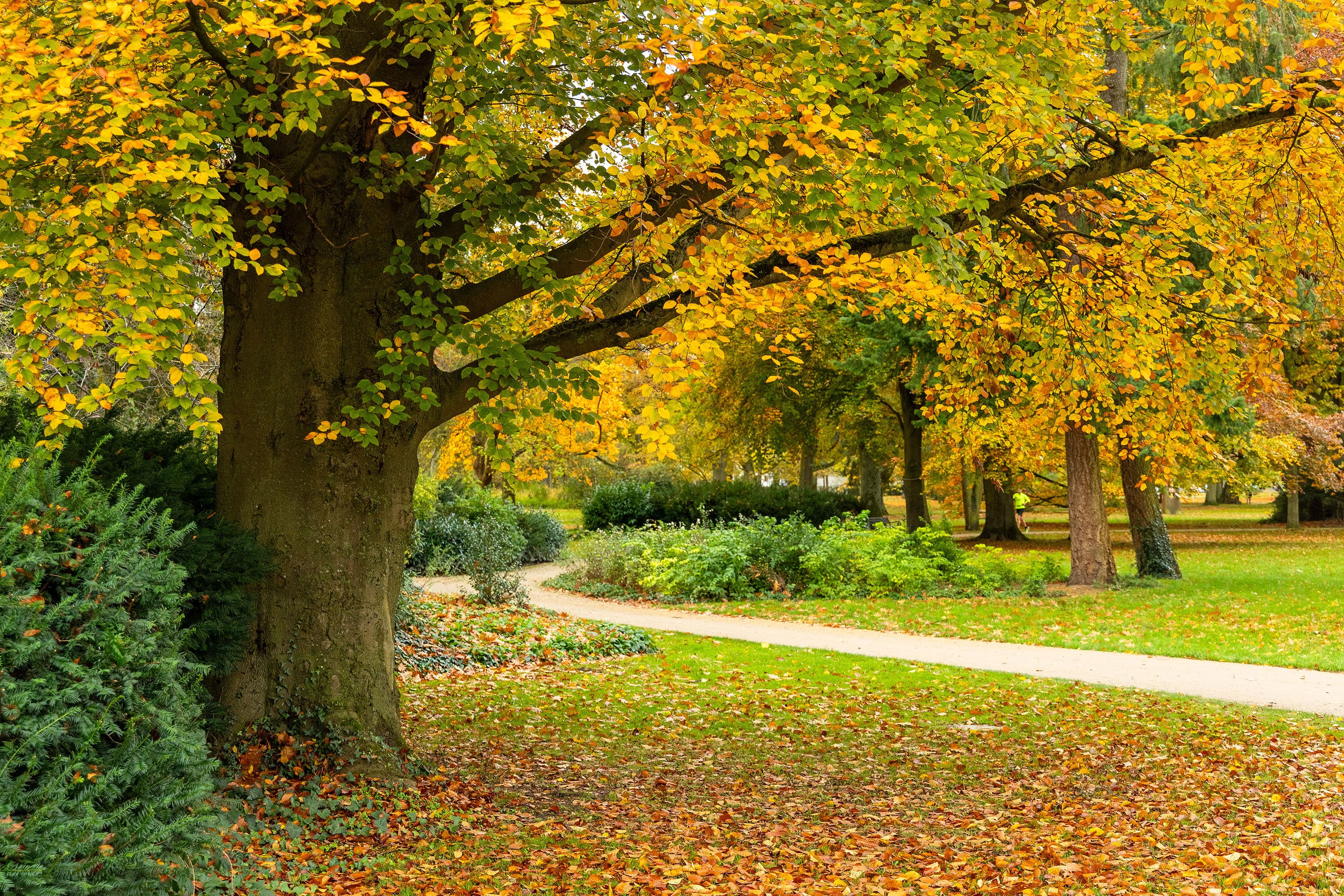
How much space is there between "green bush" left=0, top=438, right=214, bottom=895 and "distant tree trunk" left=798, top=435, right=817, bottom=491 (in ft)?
68.4

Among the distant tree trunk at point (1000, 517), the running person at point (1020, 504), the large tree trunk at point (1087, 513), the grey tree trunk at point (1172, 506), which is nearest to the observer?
the large tree trunk at point (1087, 513)

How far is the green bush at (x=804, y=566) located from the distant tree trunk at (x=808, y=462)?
693cm

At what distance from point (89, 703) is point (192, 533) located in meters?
1.66

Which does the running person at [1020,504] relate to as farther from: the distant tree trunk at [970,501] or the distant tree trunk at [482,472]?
the distant tree trunk at [482,472]

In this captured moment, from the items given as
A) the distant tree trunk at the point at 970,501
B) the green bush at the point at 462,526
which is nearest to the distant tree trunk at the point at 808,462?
the distant tree trunk at the point at 970,501

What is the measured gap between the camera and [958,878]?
4.77 m

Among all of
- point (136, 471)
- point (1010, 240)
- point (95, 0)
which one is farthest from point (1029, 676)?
point (95, 0)

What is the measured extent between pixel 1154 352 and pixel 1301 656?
4270 millimetres

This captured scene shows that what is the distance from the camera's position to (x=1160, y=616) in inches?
520

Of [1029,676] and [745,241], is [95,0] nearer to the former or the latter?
[745,241]

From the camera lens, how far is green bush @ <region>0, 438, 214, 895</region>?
3.11 m

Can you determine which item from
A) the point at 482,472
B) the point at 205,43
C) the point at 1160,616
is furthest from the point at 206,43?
the point at 482,472

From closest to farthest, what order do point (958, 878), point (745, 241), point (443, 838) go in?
point (958, 878), point (443, 838), point (745, 241)

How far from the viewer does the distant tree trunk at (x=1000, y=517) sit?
27.8 m
